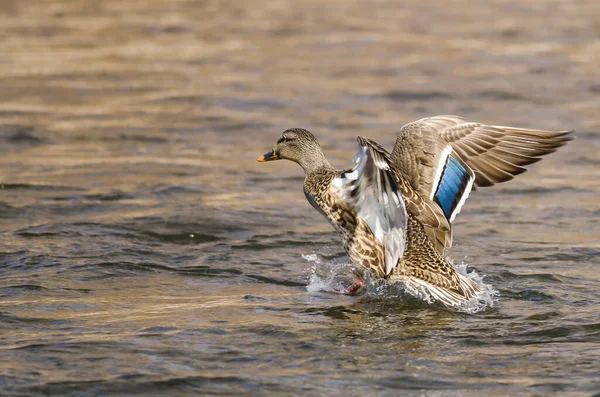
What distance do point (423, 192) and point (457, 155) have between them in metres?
0.42

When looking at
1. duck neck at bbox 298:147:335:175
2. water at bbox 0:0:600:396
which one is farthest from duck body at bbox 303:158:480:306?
duck neck at bbox 298:147:335:175

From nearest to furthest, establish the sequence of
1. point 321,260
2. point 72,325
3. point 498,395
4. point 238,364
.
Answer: point 498,395 → point 238,364 → point 72,325 → point 321,260

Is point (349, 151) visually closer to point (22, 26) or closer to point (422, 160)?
point (422, 160)

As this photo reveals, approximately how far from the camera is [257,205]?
31.0 feet

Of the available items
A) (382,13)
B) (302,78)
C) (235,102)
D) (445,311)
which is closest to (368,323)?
(445,311)

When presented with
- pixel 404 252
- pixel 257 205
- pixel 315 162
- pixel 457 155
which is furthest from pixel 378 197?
pixel 257 205

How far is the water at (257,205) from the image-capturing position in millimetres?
5766

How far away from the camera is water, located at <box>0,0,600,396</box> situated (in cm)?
577

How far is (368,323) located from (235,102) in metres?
7.21

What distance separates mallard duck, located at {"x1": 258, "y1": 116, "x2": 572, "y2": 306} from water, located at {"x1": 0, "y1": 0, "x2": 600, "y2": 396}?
0.72 feet

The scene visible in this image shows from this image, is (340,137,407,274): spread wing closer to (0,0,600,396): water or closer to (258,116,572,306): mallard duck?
(258,116,572,306): mallard duck

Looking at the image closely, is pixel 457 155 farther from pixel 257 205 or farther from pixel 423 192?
pixel 257 205

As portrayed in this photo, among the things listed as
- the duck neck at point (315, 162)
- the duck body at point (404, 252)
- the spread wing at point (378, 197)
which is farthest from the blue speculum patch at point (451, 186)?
the duck neck at point (315, 162)

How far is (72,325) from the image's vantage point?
20.6 feet
